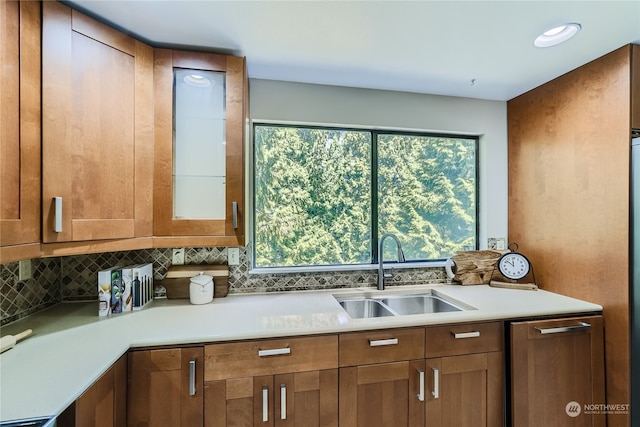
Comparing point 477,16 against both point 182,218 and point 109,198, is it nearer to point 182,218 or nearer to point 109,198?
point 182,218

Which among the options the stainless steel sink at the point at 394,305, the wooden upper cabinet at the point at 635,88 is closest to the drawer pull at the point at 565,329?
the stainless steel sink at the point at 394,305

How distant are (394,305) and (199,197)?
148cm

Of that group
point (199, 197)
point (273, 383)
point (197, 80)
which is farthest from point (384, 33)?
point (273, 383)

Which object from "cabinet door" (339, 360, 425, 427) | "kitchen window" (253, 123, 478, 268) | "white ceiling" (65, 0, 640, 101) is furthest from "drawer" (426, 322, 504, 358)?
"white ceiling" (65, 0, 640, 101)

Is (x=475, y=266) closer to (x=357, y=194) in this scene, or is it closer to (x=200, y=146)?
(x=357, y=194)

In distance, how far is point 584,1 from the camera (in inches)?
47.6

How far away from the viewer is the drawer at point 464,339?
144cm

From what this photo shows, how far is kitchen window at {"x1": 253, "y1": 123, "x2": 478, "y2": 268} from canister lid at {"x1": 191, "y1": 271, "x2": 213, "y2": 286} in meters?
0.37

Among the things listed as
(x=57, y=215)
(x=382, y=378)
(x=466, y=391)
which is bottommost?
(x=466, y=391)

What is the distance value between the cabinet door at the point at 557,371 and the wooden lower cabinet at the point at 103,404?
1880mm

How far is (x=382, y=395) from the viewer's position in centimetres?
138

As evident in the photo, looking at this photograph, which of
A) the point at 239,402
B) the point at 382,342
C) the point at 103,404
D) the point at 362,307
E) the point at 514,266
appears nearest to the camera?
the point at 103,404

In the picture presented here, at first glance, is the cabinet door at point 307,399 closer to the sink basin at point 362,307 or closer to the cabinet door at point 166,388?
the cabinet door at point 166,388

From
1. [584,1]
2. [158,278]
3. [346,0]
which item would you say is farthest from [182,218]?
[584,1]
